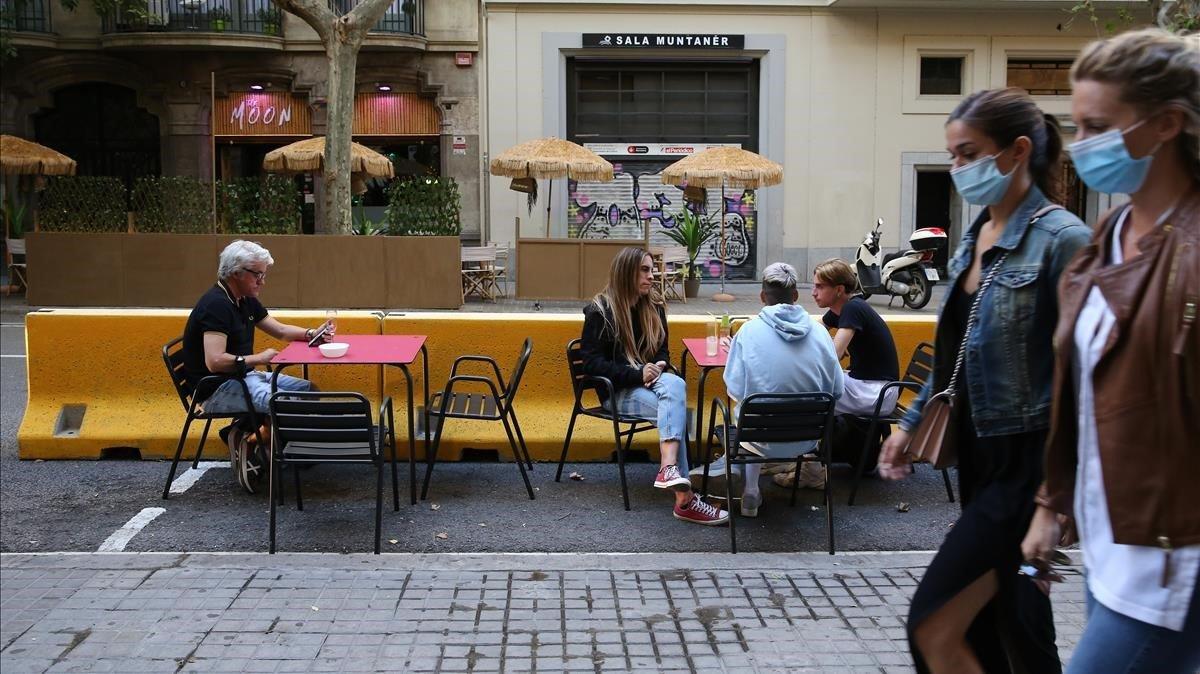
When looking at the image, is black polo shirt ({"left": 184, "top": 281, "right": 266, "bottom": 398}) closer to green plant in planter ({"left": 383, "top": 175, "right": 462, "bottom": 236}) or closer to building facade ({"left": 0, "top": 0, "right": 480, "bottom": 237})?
green plant in planter ({"left": 383, "top": 175, "right": 462, "bottom": 236})

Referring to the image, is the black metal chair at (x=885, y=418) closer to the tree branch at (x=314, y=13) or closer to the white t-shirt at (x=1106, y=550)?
the white t-shirt at (x=1106, y=550)

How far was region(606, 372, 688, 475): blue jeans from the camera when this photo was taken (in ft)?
19.6

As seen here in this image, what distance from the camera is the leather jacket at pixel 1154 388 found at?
196 cm

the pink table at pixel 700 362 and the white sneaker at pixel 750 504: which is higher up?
the pink table at pixel 700 362

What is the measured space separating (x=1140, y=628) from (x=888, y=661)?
212cm

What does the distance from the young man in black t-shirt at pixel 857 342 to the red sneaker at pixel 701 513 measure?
0.99 m

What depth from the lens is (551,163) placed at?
63.6 ft

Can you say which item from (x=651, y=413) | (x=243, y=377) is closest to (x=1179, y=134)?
(x=651, y=413)

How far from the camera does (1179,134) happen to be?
2.12m

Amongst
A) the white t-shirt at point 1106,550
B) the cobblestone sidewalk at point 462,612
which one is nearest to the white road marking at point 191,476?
the cobblestone sidewalk at point 462,612

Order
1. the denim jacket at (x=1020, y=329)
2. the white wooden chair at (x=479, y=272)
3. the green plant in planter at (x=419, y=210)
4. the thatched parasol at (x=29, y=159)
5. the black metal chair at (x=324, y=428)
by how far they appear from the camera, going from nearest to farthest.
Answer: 1. the denim jacket at (x=1020, y=329)
2. the black metal chair at (x=324, y=428)
3. the white wooden chair at (x=479, y=272)
4. the green plant in planter at (x=419, y=210)
5. the thatched parasol at (x=29, y=159)

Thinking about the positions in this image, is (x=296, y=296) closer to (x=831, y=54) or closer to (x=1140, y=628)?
(x=831, y=54)

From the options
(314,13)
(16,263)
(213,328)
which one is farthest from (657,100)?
(213,328)

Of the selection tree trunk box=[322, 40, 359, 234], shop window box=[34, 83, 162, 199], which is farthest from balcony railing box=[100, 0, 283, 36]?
tree trunk box=[322, 40, 359, 234]
